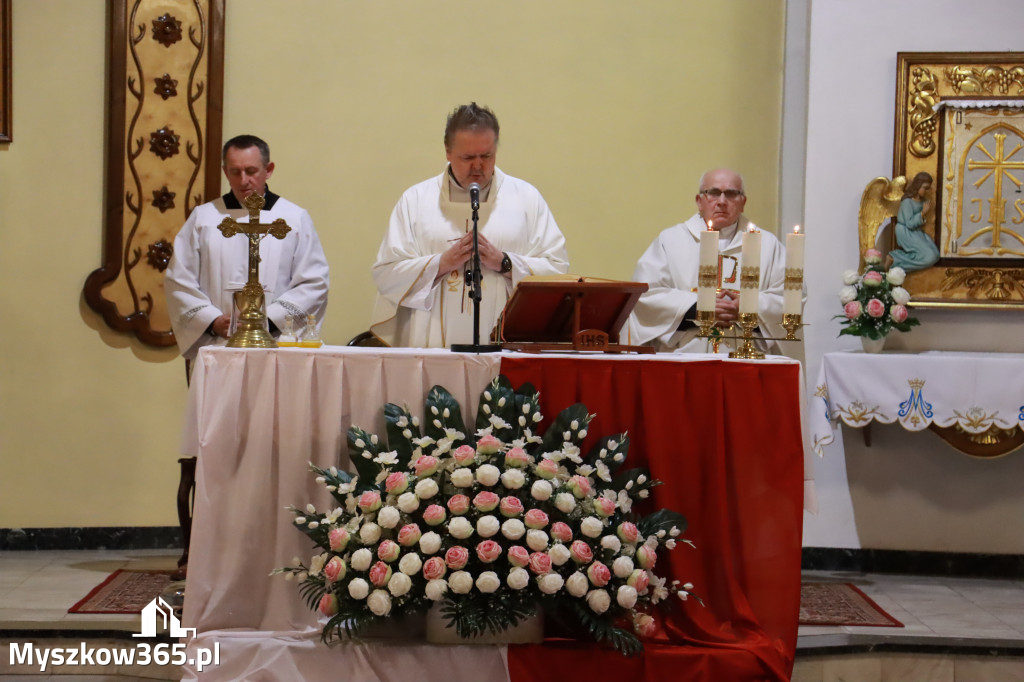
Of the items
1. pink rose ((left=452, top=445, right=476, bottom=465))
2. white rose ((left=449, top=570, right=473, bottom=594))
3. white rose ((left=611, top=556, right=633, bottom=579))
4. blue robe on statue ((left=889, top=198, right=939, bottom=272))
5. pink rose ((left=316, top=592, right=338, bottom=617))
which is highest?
blue robe on statue ((left=889, top=198, right=939, bottom=272))

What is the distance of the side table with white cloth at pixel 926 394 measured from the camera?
5.36 metres

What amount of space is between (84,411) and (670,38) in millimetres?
3968

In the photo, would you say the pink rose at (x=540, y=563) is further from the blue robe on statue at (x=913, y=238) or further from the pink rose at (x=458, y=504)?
the blue robe on statue at (x=913, y=238)

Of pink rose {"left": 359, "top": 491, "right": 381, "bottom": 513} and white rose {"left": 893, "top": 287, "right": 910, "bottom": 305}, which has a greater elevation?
white rose {"left": 893, "top": 287, "right": 910, "bottom": 305}

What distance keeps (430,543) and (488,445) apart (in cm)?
35

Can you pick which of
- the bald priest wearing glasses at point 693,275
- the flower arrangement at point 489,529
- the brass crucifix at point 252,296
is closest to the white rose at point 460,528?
the flower arrangement at point 489,529

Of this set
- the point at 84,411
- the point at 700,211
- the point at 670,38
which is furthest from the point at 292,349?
the point at 670,38

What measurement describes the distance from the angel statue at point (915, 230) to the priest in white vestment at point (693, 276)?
0.75 meters

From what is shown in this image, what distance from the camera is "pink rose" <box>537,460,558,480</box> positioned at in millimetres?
3459

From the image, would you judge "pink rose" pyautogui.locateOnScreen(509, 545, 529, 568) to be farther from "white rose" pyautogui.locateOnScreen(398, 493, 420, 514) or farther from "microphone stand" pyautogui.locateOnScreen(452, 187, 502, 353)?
"microphone stand" pyautogui.locateOnScreen(452, 187, 502, 353)

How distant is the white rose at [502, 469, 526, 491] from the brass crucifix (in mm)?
969

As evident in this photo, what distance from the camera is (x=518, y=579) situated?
130 inches

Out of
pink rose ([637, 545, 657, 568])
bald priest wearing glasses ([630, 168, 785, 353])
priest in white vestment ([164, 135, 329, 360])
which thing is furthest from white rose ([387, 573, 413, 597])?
bald priest wearing glasses ([630, 168, 785, 353])

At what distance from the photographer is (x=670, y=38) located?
6387 millimetres
